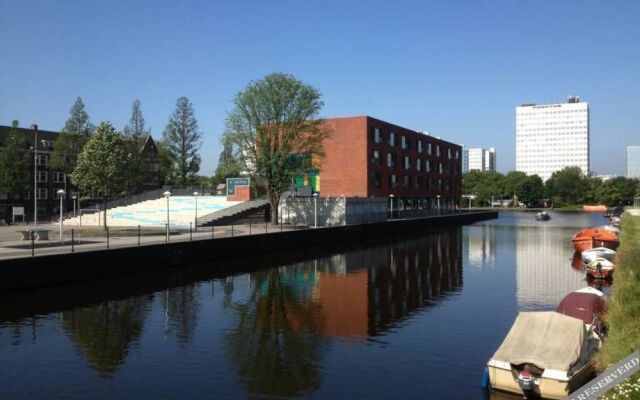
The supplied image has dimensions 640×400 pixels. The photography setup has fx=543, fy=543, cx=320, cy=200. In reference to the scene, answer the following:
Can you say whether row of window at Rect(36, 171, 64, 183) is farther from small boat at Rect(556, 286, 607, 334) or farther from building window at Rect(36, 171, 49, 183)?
small boat at Rect(556, 286, 607, 334)

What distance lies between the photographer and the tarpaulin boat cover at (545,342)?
14.0 metres

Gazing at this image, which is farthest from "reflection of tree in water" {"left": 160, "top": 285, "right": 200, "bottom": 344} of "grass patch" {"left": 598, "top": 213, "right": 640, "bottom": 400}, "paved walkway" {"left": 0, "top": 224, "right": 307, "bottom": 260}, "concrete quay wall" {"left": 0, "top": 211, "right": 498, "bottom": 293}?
"grass patch" {"left": 598, "top": 213, "right": 640, "bottom": 400}

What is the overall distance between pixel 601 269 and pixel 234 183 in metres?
43.4

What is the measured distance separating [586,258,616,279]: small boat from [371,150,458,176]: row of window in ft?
135

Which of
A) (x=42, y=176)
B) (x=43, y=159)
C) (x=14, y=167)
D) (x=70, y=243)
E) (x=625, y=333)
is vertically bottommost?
(x=625, y=333)

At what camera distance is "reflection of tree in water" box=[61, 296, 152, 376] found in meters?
17.8

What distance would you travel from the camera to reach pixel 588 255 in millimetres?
39031

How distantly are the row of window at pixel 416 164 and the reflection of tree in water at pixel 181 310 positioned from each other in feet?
161

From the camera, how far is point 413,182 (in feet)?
302

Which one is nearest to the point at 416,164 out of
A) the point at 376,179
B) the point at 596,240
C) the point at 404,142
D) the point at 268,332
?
the point at 404,142

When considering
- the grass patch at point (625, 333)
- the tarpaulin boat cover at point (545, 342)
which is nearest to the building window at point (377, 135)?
the grass patch at point (625, 333)

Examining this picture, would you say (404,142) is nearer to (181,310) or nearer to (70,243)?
(70,243)

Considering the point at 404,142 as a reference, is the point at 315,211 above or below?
below

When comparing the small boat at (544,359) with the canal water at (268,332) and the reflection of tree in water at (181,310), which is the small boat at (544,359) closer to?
the canal water at (268,332)
